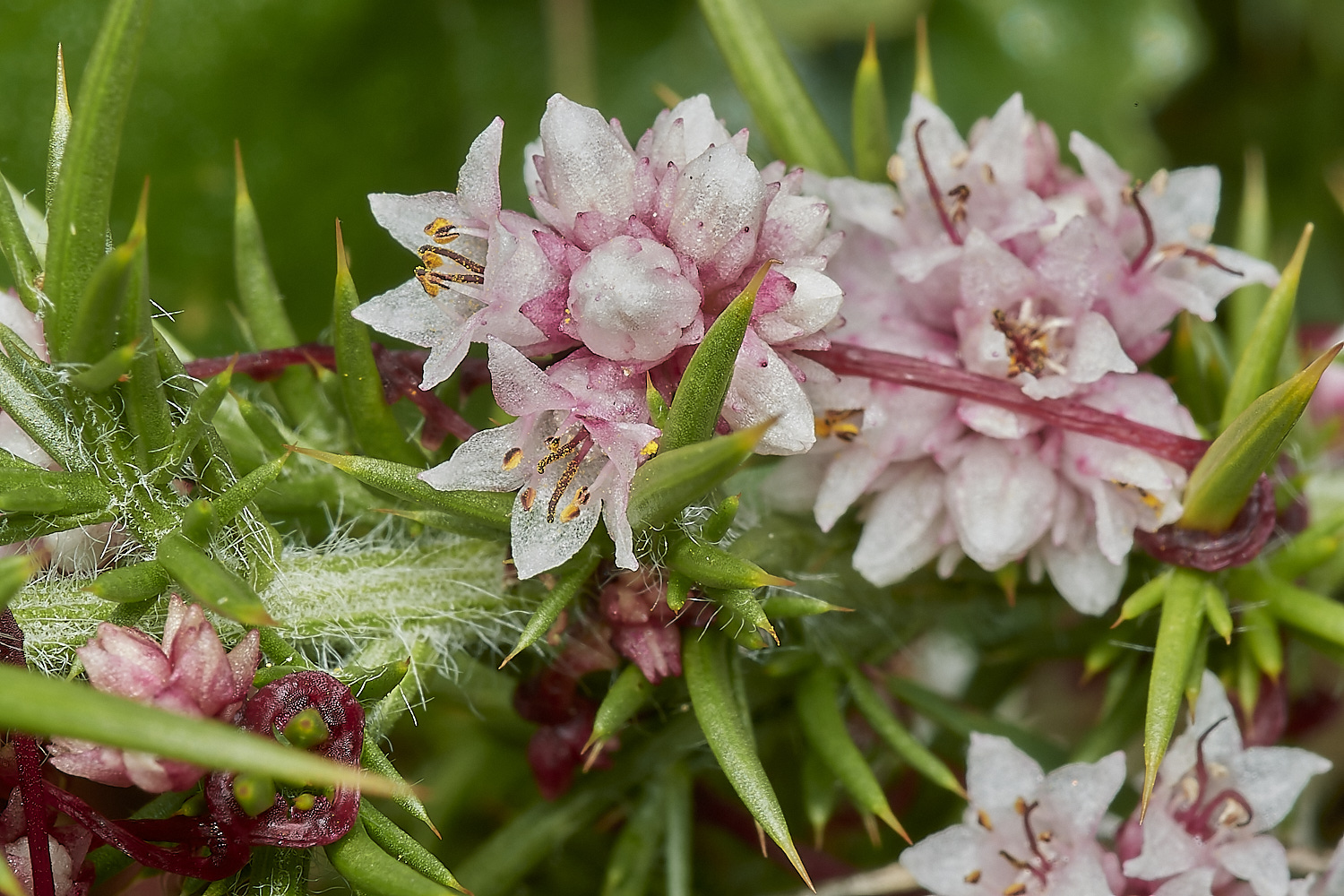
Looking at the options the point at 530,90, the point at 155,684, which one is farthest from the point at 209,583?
the point at 530,90

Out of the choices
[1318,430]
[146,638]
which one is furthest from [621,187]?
[1318,430]

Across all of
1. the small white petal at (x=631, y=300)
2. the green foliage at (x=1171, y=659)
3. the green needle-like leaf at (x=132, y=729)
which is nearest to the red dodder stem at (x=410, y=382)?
the small white petal at (x=631, y=300)

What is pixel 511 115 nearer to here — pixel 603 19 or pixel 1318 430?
pixel 603 19

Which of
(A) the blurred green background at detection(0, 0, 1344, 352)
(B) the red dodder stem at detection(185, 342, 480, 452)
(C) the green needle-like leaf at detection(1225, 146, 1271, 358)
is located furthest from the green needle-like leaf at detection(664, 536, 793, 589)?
(A) the blurred green background at detection(0, 0, 1344, 352)

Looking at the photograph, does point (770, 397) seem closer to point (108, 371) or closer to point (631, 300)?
point (631, 300)

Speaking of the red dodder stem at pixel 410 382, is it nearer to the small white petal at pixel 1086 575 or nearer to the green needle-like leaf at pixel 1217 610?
the small white petal at pixel 1086 575

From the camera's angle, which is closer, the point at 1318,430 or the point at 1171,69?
the point at 1318,430
